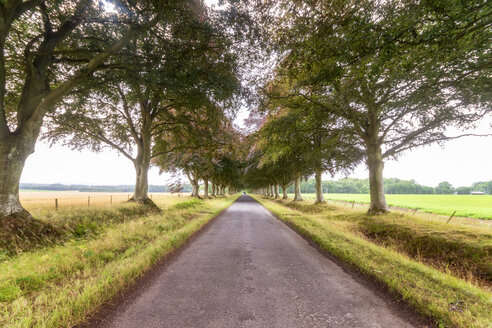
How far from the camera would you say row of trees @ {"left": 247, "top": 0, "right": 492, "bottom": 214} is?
429cm

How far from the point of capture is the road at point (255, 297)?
8.68ft

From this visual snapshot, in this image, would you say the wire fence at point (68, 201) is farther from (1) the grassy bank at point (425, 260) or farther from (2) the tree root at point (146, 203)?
(1) the grassy bank at point (425, 260)

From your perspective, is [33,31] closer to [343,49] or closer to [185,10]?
[185,10]

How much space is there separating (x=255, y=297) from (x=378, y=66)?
247 inches

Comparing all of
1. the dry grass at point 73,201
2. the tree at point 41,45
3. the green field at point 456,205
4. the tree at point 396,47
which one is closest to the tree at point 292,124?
the tree at point 396,47

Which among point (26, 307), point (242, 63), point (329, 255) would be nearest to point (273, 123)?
point (242, 63)

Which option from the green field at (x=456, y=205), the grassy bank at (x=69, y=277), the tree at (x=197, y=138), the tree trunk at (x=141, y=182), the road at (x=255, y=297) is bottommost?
the green field at (x=456, y=205)

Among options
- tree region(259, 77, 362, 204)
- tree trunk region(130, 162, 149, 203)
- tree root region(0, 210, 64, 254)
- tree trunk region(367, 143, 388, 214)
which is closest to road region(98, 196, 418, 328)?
tree root region(0, 210, 64, 254)

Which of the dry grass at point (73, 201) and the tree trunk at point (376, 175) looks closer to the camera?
the dry grass at point (73, 201)

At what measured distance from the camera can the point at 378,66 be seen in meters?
5.00

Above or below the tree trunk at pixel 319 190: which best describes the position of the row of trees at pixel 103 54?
above

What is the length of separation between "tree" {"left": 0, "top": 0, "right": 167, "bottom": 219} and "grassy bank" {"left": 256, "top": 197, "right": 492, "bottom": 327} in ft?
29.6

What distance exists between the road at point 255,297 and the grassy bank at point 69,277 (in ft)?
1.49

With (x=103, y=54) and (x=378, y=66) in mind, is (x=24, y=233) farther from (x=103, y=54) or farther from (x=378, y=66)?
(x=378, y=66)
